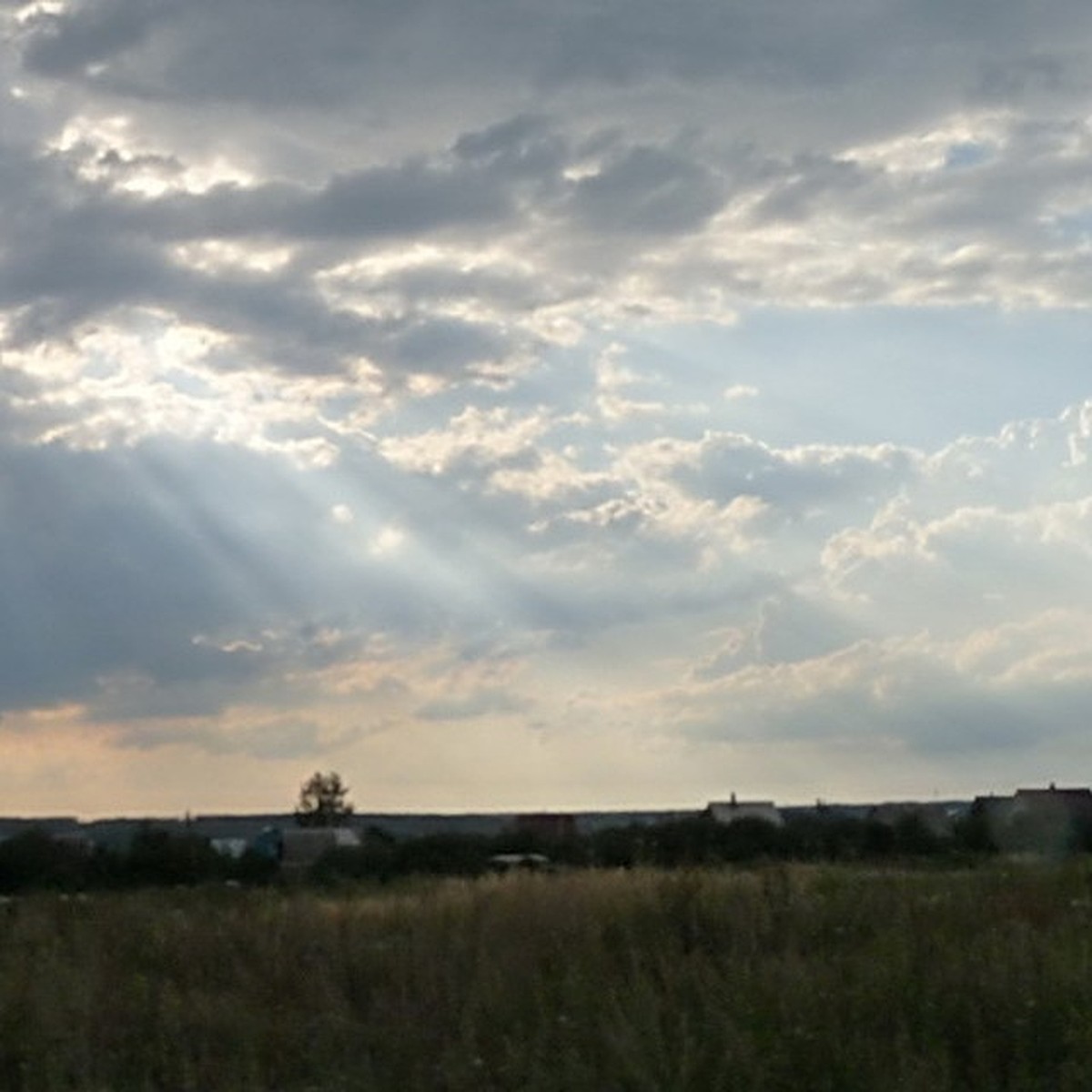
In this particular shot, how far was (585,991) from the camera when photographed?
16156 millimetres

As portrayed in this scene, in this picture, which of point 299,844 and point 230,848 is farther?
point 299,844

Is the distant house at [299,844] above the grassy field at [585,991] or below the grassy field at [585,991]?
above

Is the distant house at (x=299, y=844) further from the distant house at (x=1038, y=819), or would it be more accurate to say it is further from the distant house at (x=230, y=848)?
the distant house at (x=1038, y=819)

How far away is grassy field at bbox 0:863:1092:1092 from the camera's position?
45.1 ft

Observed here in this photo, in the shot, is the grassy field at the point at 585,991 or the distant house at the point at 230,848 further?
the distant house at the point at 230,848

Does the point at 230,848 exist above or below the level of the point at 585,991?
above

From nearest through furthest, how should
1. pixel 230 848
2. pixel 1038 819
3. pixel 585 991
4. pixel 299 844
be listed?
pixel 585 991 → pixel 1038 819 → pixel 230 848 → pixel 299 844

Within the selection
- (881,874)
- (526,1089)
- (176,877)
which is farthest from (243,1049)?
(176,877)

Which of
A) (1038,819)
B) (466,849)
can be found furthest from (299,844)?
(1038,819)

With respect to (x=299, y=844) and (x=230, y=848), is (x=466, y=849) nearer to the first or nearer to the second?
(x=230, y=848)

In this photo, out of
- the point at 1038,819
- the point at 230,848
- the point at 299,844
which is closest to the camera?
the point at 1038,819

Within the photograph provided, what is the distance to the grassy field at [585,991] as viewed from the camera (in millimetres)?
13734

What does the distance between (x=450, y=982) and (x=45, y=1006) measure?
309cm

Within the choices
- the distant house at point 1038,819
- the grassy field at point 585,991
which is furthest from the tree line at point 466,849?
the grassy field at point 585,991
